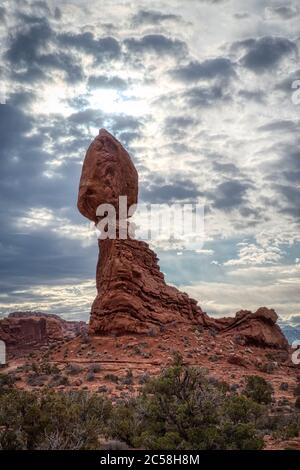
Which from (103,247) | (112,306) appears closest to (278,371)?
(112,306)

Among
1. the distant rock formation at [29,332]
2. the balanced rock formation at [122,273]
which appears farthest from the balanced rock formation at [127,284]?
the distant rock formation at [29,332]

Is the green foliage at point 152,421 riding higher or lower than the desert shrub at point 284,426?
higher

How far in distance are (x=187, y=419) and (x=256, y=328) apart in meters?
25.6

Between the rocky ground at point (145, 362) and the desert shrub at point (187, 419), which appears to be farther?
the rocky ground at point (145, 362)

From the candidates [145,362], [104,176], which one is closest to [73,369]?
[145,362]

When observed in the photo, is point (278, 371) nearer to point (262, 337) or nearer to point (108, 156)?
point (262, 337)

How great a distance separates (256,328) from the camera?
1325 inches

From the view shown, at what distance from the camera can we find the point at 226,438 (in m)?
9.10

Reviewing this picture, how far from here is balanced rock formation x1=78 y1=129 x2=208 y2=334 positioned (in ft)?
Answer: 99.5

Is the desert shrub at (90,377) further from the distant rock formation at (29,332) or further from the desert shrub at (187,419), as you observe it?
the distant rock formation at (29,332)

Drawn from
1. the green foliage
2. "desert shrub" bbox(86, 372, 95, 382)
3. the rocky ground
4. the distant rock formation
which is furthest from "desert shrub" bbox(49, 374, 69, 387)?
the distant rock formation

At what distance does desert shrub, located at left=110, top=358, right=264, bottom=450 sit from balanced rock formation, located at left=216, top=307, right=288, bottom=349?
22.5 metres

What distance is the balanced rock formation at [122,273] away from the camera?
30336 mm

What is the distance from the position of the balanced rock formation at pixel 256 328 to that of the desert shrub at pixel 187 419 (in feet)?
73.8
